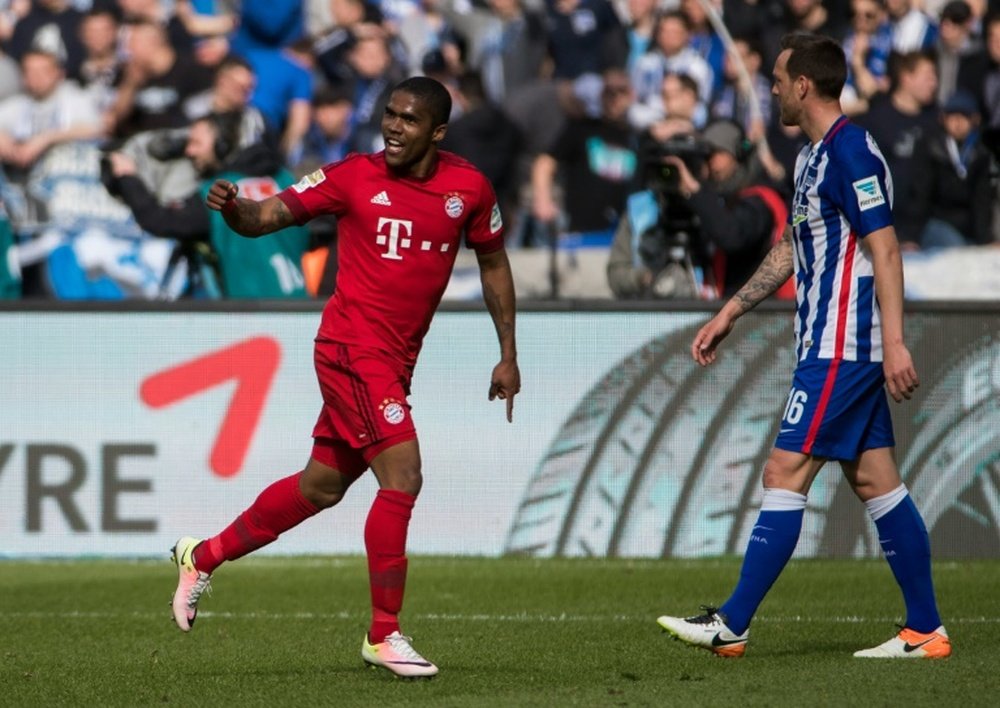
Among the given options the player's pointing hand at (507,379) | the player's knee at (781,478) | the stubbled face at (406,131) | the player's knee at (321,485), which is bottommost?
the player's knee at (321,485)

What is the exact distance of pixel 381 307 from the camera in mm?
6594

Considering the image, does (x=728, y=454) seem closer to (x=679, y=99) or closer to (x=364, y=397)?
(x=679, y=99)

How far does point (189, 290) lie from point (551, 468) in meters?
3.19

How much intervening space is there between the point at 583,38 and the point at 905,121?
301cm

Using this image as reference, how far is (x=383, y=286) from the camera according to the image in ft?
21.6

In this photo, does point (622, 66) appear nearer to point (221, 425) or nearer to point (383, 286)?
point (221, 425)

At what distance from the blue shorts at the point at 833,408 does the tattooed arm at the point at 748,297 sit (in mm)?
370

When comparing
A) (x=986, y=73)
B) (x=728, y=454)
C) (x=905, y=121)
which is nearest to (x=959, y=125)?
(x=905, y=121)

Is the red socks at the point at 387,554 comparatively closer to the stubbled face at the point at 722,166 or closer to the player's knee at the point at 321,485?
the player's knee at the point at 321,485

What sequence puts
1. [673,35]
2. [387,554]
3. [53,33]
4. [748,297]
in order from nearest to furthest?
[387,554] → [748,297] → [673,35] → [53,33]

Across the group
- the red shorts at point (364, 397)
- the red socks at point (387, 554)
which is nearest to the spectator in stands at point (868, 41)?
the red shorts at point (364, 397)

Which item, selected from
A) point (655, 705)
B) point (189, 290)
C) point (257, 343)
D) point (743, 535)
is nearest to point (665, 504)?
point (743, 535)

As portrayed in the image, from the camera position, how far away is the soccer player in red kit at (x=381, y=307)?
6445mm

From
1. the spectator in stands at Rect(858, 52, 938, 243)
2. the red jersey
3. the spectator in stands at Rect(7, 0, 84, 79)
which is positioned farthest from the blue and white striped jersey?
the spectator in stands at Rect(7, 0, 84, 79)
